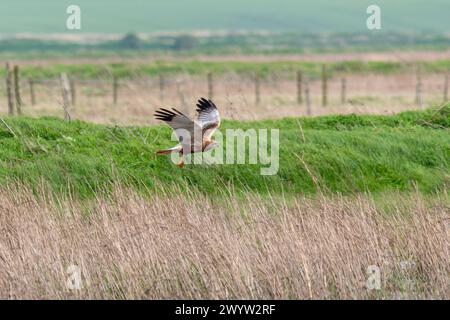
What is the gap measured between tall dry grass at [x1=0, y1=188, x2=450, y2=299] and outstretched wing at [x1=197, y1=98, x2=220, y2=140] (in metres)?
0.82

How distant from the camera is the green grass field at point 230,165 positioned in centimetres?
1362

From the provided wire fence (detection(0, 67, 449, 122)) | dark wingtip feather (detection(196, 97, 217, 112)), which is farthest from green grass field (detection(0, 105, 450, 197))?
wire fence (detection(0, 67, 449, 122))

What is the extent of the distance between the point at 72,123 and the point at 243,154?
9.63 ft

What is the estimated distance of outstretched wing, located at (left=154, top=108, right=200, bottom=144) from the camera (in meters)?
10.8

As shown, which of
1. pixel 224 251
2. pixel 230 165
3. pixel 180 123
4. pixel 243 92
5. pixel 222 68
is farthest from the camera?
pixel 222 68

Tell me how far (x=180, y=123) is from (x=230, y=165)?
10.2 feet

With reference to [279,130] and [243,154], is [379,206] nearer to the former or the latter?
Answer: [243,154]

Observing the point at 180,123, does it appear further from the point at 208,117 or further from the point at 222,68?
the point at 222,68

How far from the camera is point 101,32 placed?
16362 cm

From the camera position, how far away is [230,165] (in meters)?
14.1

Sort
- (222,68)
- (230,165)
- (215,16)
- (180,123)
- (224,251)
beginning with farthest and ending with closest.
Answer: (215,16), (222,68), (230,165), (180,123), (224,251)

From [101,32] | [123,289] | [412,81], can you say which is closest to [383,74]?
[412,81]

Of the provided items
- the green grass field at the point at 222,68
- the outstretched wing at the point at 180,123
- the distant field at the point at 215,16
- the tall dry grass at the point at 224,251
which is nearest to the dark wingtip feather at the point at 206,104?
the outstretched wing at the point at 180,123

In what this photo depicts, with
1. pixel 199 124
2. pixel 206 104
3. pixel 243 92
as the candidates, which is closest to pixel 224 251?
pixel 199 124
